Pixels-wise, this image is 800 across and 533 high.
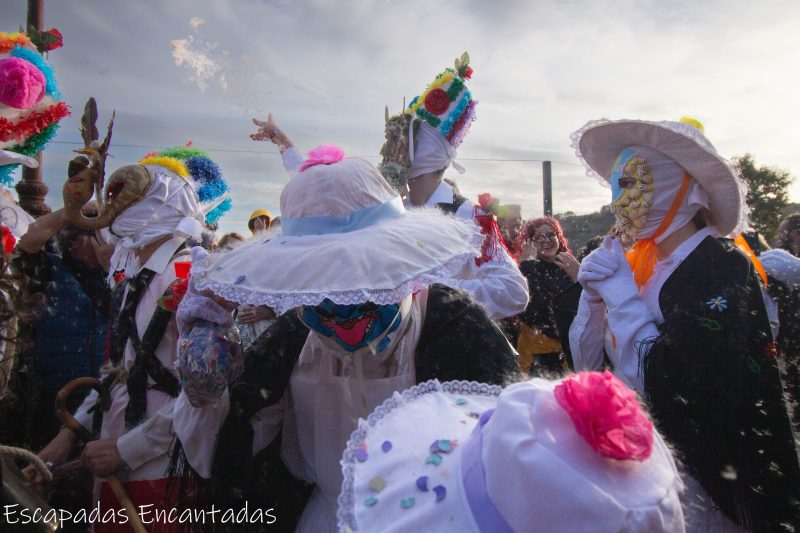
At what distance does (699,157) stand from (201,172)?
3.10 metres

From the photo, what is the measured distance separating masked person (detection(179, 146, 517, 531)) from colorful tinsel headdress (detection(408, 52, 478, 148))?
2308 millimetres

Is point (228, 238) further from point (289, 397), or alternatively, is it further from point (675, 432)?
point (675, 432)

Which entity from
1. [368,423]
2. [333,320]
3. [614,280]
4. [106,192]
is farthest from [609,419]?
[106,192]

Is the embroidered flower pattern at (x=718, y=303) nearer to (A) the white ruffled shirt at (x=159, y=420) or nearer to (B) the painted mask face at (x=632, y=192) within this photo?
(B) the painted mask face at (x=632, y=192)

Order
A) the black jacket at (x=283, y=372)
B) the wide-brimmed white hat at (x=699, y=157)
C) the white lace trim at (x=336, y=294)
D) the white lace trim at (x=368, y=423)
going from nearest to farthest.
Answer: the white lace trim at (x=368, y=423), the white lace trim at (x=336, y=294), the black jacket at (x=283, y=372), the wide-brimmed white hat at (x=699, y=157)

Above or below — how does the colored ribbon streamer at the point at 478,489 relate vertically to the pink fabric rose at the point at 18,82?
below

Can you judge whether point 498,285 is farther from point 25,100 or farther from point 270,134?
point 25,100

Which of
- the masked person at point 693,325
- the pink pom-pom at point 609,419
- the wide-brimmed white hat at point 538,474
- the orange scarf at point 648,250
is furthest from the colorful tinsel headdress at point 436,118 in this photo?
the pink pom-pom at point 609,419

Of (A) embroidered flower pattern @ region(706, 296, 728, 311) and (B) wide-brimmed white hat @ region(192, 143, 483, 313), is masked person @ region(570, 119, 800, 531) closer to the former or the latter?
(A) embroidered flower pattern @ region(706, 296, 728, 311)

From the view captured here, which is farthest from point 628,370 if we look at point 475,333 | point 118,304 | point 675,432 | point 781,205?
point 781,205

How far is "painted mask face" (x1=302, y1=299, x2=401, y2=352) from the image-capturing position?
1758 mm

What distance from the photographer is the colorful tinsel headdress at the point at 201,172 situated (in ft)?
11.4

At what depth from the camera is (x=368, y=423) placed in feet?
4.33

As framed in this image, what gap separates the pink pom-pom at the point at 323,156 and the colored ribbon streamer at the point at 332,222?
24 cm
